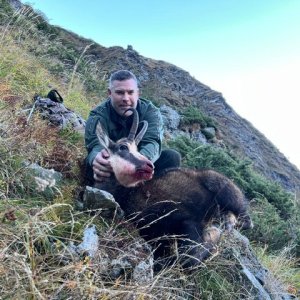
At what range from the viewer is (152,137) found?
17.4 ft

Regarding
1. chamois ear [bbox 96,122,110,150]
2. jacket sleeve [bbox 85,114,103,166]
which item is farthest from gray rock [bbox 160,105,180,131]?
chamois ear [bbox 96,122,110,150]

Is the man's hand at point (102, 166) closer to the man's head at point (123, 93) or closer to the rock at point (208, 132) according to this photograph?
the man's head at point (123, 93)

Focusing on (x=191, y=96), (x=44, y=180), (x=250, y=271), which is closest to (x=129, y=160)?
(x=44, y=180)

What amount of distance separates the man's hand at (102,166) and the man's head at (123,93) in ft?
2.94

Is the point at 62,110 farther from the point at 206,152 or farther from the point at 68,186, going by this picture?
the point at 206,152

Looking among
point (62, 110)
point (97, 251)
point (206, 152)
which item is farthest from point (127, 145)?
point (206, 152)

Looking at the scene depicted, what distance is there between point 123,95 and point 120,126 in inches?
13.8

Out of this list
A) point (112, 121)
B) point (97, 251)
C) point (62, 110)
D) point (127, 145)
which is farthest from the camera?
point (62, 110)

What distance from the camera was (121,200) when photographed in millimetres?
4621

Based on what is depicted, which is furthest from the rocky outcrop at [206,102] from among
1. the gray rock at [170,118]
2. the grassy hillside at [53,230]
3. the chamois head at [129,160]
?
the chamois head at [129,160]

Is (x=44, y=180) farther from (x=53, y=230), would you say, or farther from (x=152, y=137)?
(x=152, y=137)

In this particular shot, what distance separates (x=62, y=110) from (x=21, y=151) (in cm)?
222

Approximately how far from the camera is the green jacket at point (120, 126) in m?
5.19

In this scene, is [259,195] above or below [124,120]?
below
